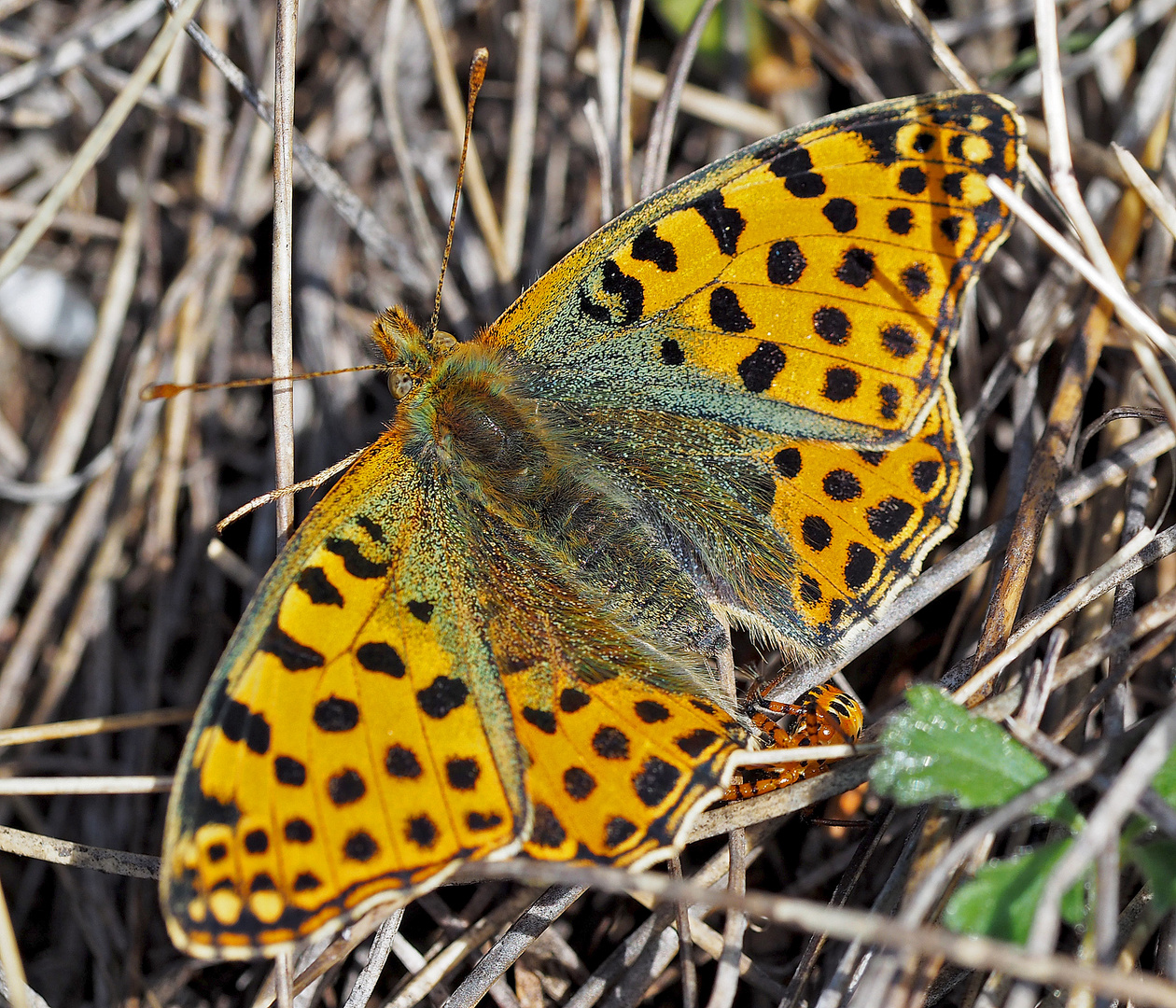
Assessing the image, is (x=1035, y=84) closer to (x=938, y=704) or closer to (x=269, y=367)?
(x=938, y=704)

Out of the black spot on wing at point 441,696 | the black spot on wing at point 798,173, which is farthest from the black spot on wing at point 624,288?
the black spot on wing at point 441,696

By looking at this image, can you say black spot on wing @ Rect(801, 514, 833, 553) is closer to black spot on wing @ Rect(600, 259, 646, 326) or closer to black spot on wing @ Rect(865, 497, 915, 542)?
black spot on wing @ Rect(865, 497, 915, 542)

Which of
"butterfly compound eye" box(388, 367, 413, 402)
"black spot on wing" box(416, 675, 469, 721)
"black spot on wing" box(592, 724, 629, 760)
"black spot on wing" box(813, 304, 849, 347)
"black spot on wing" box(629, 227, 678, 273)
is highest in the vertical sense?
"black spot on wing" box(629, 227, 678, 273)

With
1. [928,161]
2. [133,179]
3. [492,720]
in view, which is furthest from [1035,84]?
[133,179]

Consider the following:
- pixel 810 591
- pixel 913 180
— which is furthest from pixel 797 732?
pixel 913 180

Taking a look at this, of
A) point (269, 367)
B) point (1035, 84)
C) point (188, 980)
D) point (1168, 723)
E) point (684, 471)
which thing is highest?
point (1035, 84)

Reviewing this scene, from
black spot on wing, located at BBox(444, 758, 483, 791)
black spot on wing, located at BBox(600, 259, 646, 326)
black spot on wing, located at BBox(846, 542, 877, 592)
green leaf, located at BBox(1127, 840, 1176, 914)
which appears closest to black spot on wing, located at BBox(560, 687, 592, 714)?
black spot on wing, located at BBox(444, 758, 483, 791)

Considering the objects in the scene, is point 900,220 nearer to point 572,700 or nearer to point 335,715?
point 572,700

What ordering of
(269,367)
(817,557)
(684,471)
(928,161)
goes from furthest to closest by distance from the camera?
1. (269,367)
2. (684,471)
3. (817,557)
4. (928,161)
